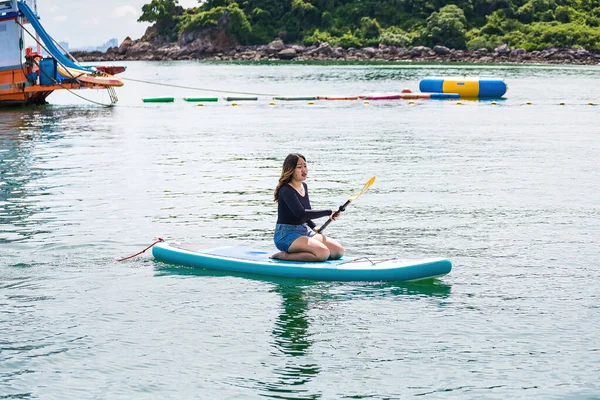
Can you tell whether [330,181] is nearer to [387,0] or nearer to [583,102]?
[583,102]

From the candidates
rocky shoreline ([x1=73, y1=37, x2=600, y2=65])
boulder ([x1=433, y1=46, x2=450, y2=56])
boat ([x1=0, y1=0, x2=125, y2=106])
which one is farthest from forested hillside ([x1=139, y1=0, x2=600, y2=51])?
boat ([x1=0, y1=0, x2=125, y2=106])

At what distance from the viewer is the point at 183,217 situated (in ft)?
48.1

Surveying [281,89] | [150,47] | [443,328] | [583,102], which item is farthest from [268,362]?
[150,47]

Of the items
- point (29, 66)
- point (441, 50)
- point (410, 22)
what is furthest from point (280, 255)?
point (410, 22)

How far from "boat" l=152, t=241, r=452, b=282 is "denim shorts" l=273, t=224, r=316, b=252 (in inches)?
8.4

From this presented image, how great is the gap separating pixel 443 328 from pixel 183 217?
22.2 feet

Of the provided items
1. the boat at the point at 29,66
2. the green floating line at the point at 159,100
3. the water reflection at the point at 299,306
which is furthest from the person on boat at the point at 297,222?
the green floating line at the point at 159,100

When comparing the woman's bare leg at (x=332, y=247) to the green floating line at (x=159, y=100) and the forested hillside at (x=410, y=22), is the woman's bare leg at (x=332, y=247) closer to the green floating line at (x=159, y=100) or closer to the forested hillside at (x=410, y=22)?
the green floating line at (x=159, y=100)

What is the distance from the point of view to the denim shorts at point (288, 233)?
411 inches

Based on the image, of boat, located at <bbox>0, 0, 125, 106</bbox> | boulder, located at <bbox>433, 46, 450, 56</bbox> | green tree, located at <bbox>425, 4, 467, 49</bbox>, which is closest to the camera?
boat, located at <bbox>0, 0, 125, 106</bbox>

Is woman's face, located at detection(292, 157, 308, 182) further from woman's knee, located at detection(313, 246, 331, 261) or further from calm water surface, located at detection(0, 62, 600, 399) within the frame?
calm water surface, located at detection(0, 62, 600, 399)

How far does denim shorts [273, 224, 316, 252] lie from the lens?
1044cm

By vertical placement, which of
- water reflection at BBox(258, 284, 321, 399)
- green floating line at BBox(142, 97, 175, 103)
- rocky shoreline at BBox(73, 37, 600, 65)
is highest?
rocky shoreline at BBox(73, 37, 600, 65)

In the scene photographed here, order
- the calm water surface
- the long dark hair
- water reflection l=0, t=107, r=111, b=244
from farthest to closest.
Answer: water reflection l=0, t=107, r=111, b=244
the long dark hair
the calm water surface
